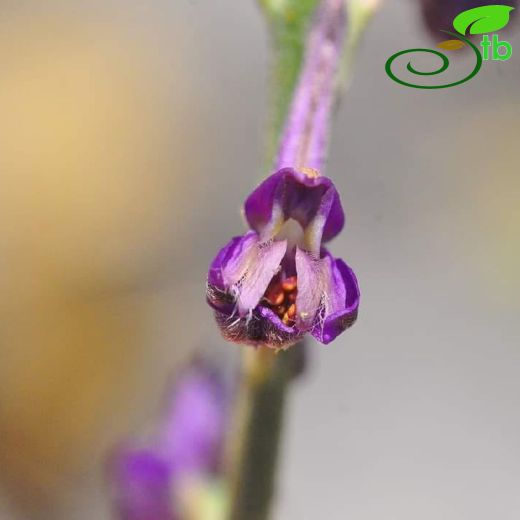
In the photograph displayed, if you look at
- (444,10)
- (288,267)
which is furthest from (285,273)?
(444,10)

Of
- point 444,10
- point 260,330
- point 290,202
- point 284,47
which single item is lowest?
point 260,330

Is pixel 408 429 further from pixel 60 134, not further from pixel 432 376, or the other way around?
pixel 60 134

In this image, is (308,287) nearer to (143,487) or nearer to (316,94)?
(316,94)

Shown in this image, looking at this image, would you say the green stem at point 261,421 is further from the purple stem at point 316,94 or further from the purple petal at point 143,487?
the purple petal at point 143,487

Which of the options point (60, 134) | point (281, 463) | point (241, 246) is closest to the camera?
point (241, 246)

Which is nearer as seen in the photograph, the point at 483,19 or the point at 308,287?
the point at 308,287

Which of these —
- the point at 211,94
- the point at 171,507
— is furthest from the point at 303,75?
the point at 211,94

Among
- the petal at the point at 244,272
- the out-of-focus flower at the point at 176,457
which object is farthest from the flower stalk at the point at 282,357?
the out-of-focus flower at the point at 176,457
